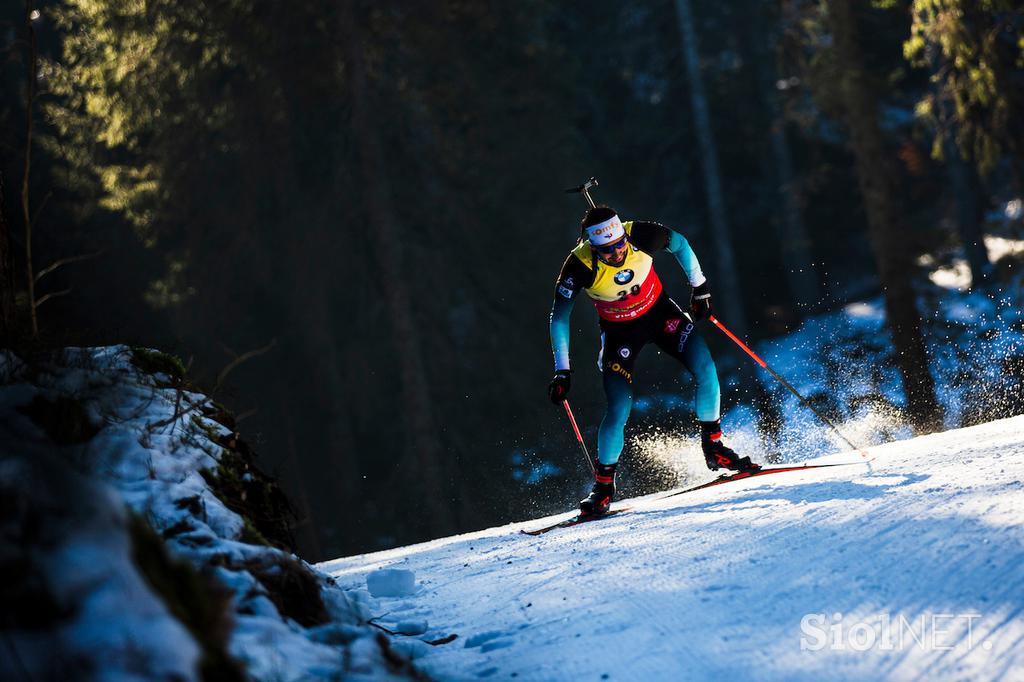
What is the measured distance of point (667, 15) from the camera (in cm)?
2433

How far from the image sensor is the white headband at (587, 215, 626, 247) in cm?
695

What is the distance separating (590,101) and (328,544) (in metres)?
12.3

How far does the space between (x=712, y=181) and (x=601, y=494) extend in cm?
1709

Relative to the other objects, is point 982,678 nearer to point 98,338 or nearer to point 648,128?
point 98,338

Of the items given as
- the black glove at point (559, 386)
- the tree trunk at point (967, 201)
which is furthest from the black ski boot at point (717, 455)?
the tree trunk at point (967, 201)

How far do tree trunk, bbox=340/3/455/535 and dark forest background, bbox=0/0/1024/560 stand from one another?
4cm

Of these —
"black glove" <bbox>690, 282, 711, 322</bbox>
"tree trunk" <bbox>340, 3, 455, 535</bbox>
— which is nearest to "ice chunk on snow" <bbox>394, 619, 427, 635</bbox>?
"black glove" <bbox>690, 282, 711, 322</bbox>

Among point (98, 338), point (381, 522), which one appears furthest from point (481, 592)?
point (381, 522)

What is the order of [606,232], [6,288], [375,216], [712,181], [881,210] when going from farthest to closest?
[712,181]
[375,216]
[881,210]
[606,232]
[6,288]

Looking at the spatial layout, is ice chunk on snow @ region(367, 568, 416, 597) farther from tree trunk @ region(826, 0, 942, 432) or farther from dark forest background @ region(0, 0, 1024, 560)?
tree trunk @ region(826, 0, 942, 432)

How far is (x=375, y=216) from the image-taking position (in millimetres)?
17031

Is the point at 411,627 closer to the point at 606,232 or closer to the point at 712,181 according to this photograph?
the point at 606,232

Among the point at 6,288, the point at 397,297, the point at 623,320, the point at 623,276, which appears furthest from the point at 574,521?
the point at 397,297

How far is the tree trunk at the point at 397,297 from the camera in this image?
1661 cm
